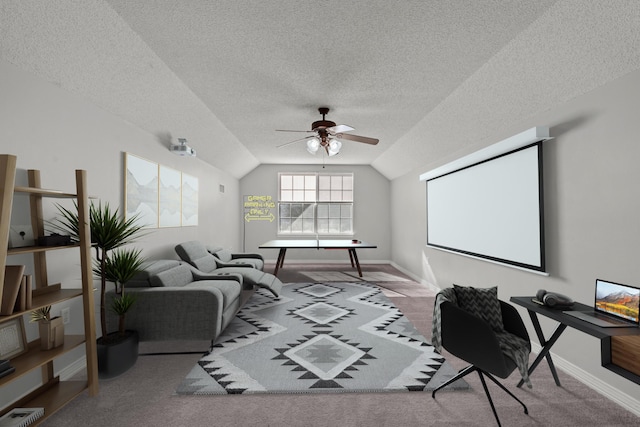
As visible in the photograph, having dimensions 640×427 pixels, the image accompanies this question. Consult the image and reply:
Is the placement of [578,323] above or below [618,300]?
below

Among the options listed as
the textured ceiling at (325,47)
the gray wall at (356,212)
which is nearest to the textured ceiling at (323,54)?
the textured ceiling at (325,47)

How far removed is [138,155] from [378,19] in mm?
3074

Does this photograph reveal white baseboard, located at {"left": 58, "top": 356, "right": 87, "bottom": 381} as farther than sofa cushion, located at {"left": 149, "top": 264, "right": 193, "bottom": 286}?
No

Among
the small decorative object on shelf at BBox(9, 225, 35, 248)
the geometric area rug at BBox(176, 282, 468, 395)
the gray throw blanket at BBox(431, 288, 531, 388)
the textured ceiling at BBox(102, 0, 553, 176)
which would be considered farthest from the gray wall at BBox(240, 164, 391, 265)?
the small decorative object on shelf at BBox(9, 225, 35, 248)

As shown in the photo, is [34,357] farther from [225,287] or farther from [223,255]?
[223,255]

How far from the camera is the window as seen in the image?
8.41m

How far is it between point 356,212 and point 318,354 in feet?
18.9

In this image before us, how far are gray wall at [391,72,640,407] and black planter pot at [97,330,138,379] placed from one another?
3684 millimetres

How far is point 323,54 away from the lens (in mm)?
2637

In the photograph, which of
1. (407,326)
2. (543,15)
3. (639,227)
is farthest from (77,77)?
(639,227)

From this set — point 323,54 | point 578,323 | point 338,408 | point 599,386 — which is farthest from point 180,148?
point 599,386

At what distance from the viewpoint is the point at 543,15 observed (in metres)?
2.04

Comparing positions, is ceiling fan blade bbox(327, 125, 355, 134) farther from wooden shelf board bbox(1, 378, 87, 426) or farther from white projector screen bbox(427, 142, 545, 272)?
wooden shelf board bbox(1, 378, 87, 426)

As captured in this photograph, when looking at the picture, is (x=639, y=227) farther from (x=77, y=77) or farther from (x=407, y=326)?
(x=77, y=77)
